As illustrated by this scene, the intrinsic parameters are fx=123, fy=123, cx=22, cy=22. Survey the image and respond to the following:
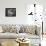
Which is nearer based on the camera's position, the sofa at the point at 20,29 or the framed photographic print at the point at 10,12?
the sofa at the point at 20,29

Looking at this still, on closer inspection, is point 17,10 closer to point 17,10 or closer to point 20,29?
point 17,10

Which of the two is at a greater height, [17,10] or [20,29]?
[17,10]

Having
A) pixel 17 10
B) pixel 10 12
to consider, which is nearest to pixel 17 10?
pixel 17 10

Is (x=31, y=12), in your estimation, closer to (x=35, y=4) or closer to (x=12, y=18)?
(x=35, y=4)

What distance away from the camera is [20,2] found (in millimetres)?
5465

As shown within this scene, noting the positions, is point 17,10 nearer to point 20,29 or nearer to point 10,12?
point 10,12

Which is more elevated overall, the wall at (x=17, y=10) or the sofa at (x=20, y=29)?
the wall at (x=17, y=10)

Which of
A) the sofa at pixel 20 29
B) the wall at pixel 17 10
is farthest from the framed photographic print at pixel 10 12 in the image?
the sofa at pixel 20 29

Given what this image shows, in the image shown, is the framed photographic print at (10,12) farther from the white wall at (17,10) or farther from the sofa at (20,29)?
the sofa at (20,29)

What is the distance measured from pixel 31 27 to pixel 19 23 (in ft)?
1.94

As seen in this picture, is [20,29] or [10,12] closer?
[20,29]

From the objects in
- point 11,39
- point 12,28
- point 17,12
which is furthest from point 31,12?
point 11,39

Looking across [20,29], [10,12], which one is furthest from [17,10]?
[20,29]

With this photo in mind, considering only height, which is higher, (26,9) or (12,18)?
(26,9)
